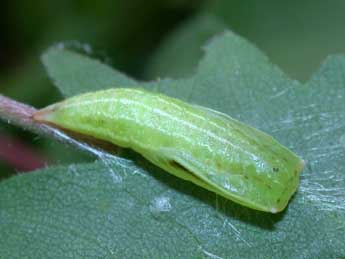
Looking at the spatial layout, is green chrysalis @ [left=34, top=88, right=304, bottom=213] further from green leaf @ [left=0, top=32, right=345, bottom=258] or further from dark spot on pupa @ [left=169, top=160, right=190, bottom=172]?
→ green leaf @ [left=0, top=32, right=345, bottom=258]

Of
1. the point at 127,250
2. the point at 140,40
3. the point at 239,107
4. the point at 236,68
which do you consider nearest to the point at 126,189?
the point at 127,250

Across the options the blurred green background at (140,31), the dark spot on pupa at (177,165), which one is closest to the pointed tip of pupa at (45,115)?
the dark spot on pupa at (177,165)

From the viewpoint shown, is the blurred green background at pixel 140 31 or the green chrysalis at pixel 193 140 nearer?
the green chrysalis at pixel 193 140

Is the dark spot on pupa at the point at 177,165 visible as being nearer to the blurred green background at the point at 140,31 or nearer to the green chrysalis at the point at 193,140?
the green chrysalis at the point at 193,140

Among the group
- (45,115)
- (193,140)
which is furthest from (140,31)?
(193,140)

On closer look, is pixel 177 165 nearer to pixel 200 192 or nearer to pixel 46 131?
pixel 200 192

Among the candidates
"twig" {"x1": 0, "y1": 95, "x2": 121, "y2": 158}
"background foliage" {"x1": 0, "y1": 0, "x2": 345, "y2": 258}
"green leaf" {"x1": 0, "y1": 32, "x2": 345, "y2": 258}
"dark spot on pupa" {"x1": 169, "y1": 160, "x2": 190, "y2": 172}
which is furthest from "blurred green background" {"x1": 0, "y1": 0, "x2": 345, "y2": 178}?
"dark spot on pupa" {"x1": 169, "y1": 160, "x2": 190, "y2": 172}

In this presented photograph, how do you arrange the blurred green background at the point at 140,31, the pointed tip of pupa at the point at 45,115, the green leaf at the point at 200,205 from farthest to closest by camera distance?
1. the blurred green background at the point at 140,31
2. the pointed tip of pupa at the point at 45,115
3. the green leaf at the point at 200,205
